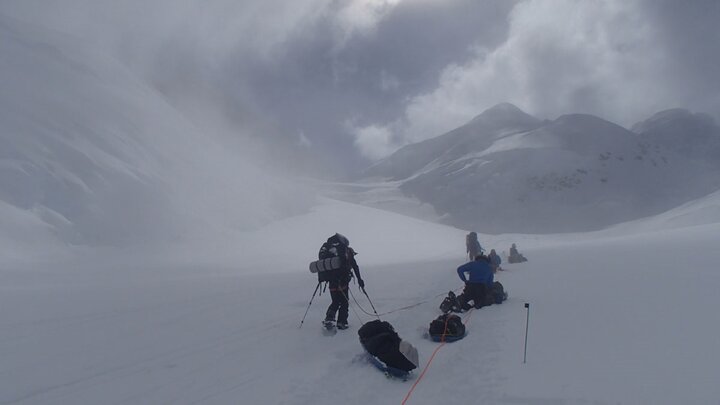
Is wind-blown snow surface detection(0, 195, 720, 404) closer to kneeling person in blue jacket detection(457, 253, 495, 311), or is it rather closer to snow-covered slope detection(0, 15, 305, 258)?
kneeling person in blue jacket detection(457, 253, 495, 311)

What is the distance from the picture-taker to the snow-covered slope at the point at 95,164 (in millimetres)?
20422

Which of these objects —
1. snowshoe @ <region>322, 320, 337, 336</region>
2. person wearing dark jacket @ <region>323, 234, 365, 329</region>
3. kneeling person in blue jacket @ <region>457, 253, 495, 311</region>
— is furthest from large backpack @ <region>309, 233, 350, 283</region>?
kneeling person in blue jacket @ <region>457, 253, 495, 311</region>

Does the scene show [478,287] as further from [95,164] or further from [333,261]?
A: [95,164]

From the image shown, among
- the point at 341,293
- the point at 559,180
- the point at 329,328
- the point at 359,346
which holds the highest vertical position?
the point at 559,180

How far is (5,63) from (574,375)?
39146 mm

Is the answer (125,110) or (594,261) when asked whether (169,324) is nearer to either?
(594,261)

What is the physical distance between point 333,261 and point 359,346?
2.22m

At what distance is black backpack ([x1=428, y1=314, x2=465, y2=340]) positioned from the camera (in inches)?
289

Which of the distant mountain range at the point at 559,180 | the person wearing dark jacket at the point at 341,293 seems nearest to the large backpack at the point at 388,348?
the person wearing dark jacket at the point at 341,293

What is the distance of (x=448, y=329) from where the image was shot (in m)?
7.34

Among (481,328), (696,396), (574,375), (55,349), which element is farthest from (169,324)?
(696,396)

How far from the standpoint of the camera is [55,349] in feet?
24.2

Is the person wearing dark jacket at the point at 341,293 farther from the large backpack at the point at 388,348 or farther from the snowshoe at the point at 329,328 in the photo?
the large backpack at the point at 388,348

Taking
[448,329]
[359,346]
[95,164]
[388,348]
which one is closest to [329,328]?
[359,346]
